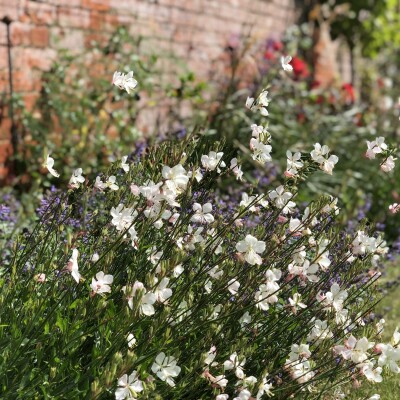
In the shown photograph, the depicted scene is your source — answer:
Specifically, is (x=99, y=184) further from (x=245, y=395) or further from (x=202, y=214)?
(x=245, y=395)

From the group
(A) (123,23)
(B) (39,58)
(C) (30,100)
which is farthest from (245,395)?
(A) (123,23)

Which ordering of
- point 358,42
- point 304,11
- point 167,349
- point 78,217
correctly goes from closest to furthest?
point 167,349
point 78,217
point 304,11
point 358,42

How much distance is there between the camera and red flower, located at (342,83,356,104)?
870cm

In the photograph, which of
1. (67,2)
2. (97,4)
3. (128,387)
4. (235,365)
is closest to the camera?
(128,387)

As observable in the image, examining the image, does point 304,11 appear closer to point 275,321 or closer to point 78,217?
point 78,217

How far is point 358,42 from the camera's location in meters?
10.8

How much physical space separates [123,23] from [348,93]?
3.24 m

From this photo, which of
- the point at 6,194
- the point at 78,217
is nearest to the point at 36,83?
the point at 6,194

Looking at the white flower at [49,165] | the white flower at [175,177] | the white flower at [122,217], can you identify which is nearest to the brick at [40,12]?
the white flower at [49,165]

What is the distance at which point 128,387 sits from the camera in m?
2.09

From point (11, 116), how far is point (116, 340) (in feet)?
12.1

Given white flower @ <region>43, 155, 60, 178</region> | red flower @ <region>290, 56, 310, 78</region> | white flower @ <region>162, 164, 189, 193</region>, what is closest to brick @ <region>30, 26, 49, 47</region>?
red flower @ <region>290, 56, 310, 78</region>

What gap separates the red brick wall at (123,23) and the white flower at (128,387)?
3.87m

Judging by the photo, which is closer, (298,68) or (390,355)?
(390,355)
